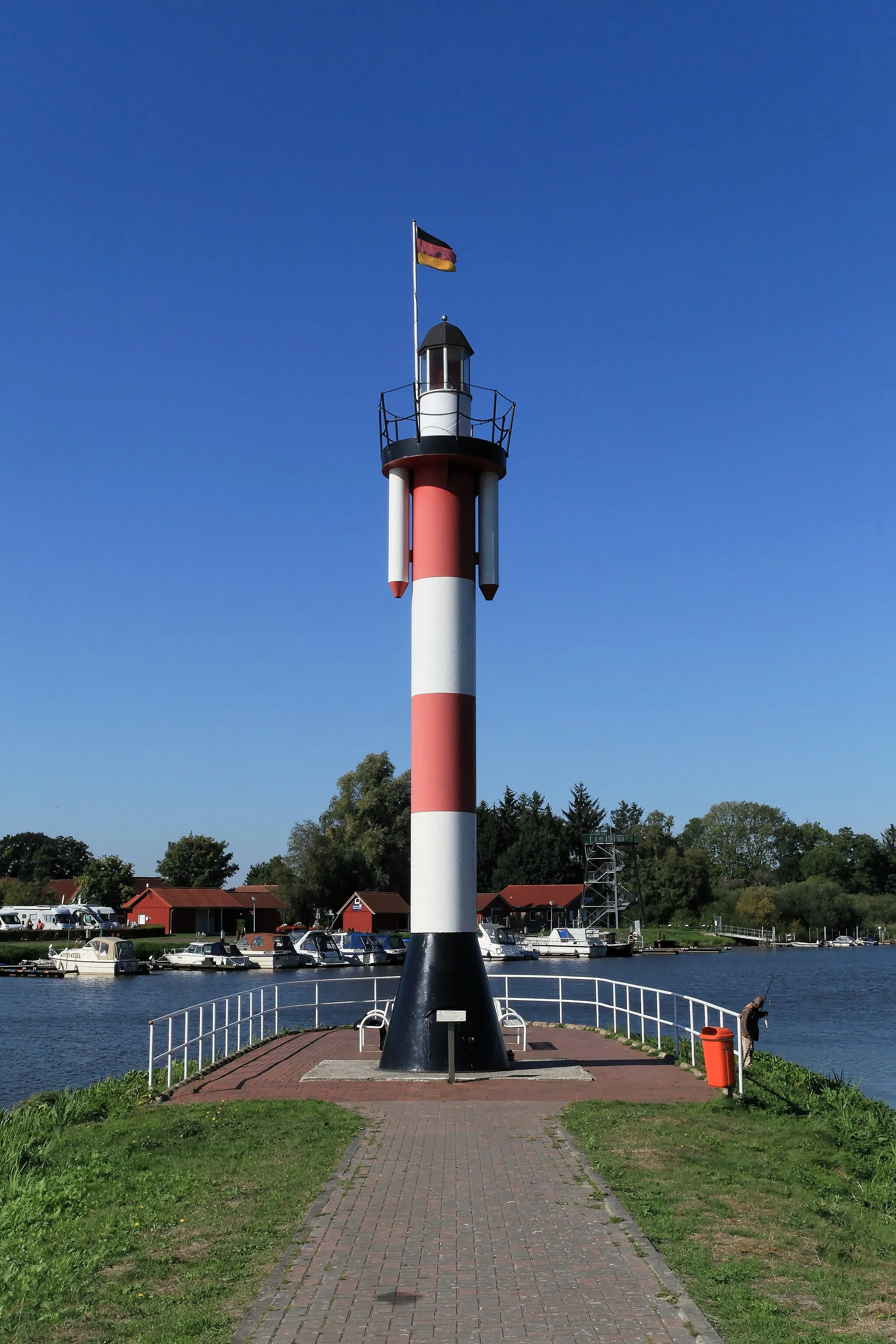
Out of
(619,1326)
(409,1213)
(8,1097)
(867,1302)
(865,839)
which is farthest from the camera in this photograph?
(865,839)

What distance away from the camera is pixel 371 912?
274ft

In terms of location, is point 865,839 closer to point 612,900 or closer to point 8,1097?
point 612,900

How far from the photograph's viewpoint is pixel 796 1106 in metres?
15.6

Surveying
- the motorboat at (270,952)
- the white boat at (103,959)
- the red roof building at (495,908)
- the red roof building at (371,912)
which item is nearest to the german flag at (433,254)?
the white boat at (103,959)

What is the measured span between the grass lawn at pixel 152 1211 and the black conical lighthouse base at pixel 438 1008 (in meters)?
2.61

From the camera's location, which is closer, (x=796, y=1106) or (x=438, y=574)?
(x=796, y=1106)

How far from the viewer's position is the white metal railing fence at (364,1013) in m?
18.8

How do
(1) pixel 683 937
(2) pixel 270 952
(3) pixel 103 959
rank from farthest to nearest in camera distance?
1. (1) pixel 683 937
2. (2) pixel 270 952
3. (3) pixel 103 959

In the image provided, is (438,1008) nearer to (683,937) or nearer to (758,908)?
(683,937)

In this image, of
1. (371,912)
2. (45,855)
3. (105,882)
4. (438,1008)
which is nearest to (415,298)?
(438,1008)

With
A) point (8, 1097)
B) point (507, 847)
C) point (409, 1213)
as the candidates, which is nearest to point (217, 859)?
point (507, 847)

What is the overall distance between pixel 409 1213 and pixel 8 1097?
18.5 meters

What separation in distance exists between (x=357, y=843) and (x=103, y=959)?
24.6 metres

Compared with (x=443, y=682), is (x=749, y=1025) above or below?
below
